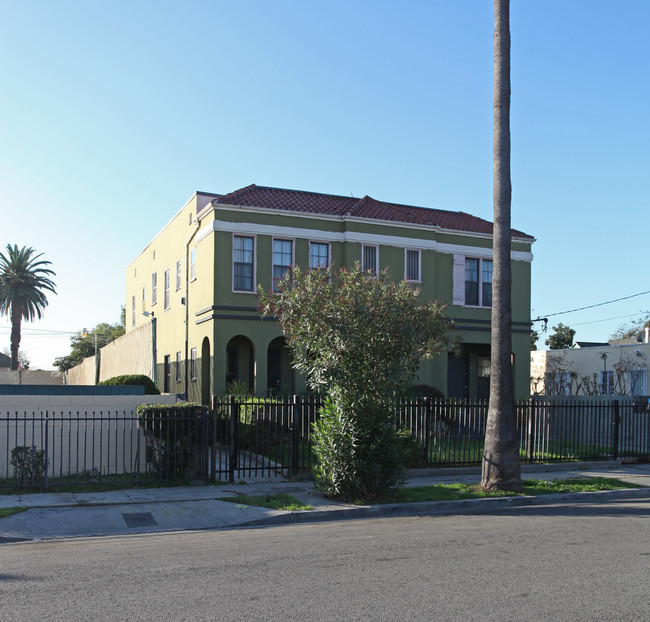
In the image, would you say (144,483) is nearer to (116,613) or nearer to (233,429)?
(233,429)

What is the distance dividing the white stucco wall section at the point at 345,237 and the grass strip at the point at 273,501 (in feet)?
37.9

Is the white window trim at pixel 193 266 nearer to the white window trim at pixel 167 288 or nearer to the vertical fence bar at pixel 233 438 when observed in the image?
the white window trim at pixel 167 288

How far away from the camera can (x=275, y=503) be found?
11.7 m

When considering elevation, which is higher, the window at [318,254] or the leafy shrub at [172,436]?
the window at [318,254]

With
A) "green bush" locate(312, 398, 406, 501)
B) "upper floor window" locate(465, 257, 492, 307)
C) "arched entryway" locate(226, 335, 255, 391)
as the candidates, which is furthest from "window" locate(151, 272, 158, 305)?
"green bush" locate(312, 398, 406, 501)

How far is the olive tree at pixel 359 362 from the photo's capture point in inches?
465

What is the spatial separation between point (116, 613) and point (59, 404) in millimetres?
9488

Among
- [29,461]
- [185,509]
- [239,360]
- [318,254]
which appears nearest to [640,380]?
[318,254]

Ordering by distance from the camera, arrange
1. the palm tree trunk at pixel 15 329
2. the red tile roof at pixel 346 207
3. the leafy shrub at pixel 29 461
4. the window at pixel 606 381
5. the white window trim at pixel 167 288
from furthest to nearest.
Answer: the palm tree trunk at pixel 15 329, the window at pixel 606 381, the white window trim at pixel 167 288, the red tile roof at pixel 346 207, the leafy shrub at pixel 29 461

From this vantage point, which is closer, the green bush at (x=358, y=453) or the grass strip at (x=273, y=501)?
the grass strip at (x=273, y=501)

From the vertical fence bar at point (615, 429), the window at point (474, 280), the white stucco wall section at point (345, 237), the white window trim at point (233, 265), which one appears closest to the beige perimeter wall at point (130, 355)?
the white window trim at point (233, 265)

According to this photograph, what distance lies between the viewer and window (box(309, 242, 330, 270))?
923 inches

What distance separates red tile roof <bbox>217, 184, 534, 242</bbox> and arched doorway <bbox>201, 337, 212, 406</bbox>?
495 cm

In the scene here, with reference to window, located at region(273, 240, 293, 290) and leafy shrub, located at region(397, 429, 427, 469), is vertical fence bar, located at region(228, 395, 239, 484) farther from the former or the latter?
window, located at region(273, 240, 293, 290)
